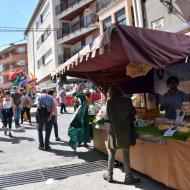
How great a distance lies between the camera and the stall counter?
17.3 feet

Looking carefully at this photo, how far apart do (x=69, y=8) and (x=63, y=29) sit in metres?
2.42

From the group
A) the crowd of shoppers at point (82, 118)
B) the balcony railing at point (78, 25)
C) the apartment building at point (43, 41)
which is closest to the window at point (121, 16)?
the crowd of shoppers at point (82, 118)

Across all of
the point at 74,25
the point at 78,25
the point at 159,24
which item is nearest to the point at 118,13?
the point at 159,24

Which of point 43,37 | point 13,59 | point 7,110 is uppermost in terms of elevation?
point 13,59

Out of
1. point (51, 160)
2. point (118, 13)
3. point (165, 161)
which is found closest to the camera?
point (165, 161)

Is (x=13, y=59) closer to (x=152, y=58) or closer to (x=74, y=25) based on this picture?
(x=74, y=25)

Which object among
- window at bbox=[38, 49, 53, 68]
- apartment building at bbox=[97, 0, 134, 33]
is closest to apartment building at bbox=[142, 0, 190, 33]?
apartment building at bbox=[97, 0, 134, 33]

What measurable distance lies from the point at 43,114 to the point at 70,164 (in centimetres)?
216

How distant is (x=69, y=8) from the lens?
3706cm

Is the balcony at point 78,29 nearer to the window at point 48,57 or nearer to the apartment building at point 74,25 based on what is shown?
the apartment building at point 74,25

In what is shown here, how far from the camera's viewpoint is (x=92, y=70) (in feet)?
29.6

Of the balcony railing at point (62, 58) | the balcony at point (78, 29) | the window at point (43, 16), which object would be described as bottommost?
the balcony railing at point (62, 58)

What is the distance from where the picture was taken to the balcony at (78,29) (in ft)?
112

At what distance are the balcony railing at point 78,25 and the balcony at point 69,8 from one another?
3.46ft
